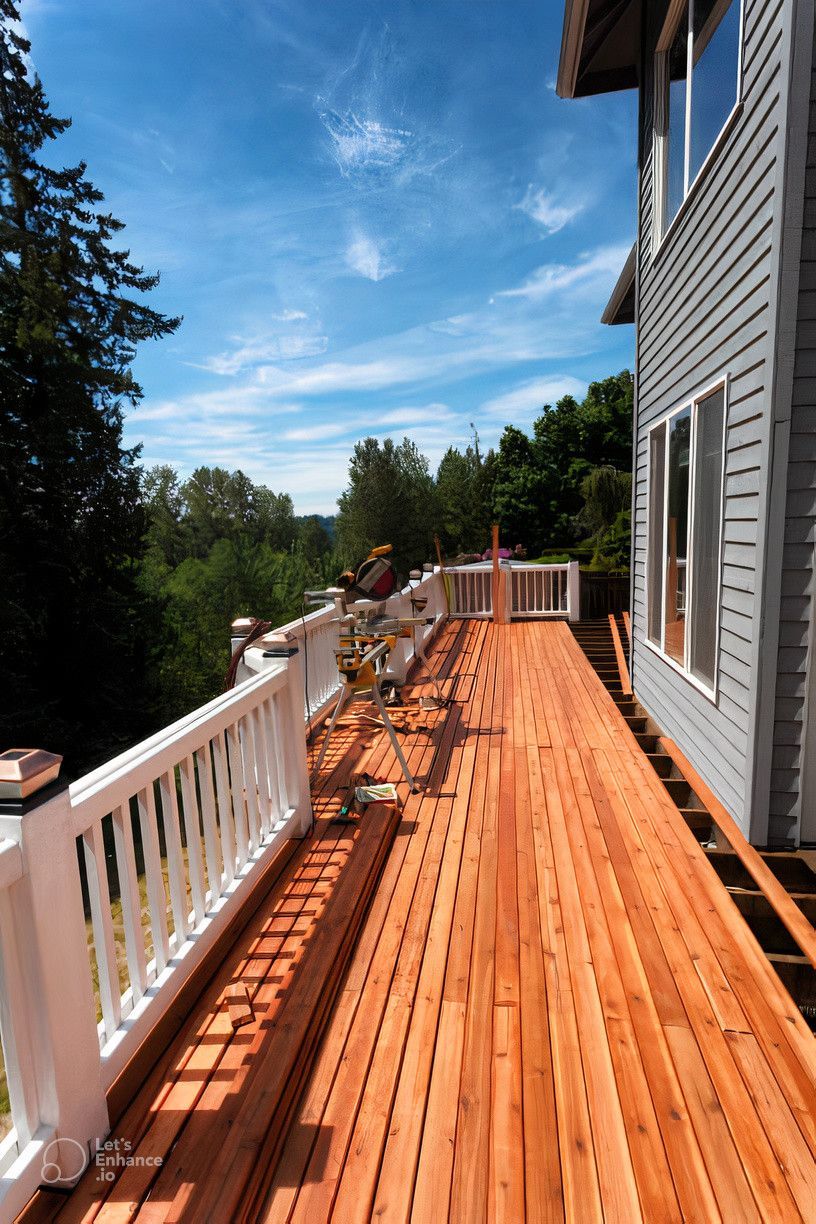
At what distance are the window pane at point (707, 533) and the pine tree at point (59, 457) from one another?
12123 millimetres

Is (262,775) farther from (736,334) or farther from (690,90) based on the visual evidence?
(690,90)

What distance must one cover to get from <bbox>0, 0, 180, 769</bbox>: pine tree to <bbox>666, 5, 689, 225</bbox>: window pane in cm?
1228

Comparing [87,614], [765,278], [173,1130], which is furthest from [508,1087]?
[87,614]

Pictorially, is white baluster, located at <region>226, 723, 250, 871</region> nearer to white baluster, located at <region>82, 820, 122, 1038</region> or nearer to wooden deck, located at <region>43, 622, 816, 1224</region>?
wooden deck, located at <region>43, 622, 816, 1224</region>

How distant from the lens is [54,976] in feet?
4.49

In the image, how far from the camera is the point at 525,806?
357 cm

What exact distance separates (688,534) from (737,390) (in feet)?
3.88

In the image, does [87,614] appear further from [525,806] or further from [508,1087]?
[508,1087]

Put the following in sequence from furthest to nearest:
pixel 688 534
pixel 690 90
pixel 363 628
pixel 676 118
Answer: pixel 676 118
pixel 688 534
pixel 690 90
pixel 363 628

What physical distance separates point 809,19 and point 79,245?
679 inches

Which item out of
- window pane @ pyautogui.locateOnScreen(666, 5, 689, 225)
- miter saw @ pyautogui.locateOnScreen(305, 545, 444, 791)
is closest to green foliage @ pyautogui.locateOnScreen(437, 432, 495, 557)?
window pane @ pyautogui.locateOnScreen(666, 5, 689, 225)

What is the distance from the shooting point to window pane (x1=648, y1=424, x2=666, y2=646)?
5.34 metres

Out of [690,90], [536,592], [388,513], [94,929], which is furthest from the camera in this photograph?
[388,513]

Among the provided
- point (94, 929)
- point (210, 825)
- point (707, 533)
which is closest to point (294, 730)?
point (210, 825)
